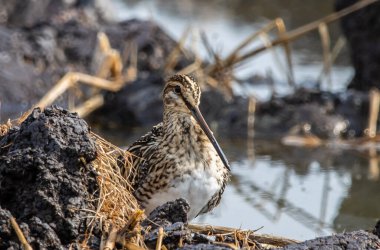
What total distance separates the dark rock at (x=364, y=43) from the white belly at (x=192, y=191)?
17.1 feet

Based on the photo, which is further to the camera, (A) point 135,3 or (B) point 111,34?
(A) point 135,3

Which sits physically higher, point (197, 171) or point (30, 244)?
point (197, 171)

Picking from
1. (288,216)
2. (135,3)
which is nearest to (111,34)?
(135,3)

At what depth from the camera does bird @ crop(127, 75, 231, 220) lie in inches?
230

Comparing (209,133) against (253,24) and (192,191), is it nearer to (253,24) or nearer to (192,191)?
(192,191)

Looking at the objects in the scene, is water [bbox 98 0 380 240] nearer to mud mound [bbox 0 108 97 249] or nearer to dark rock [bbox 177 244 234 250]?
dark rock [bbox 177 244 234 250]

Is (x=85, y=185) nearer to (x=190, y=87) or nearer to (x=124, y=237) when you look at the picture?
(x=124, y=237)

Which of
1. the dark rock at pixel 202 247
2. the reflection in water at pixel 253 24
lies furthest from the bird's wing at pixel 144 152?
the reflection in water at pixel 253 24

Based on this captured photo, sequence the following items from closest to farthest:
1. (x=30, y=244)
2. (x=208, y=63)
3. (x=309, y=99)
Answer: (x=30, y=244) → (x=309, y=99) → (x=208, y=63)

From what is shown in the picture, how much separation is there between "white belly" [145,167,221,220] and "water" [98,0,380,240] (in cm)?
57

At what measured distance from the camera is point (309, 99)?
1028 cm

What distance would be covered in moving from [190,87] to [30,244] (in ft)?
6.79

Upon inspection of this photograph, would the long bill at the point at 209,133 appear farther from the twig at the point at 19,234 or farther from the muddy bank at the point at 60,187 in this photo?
the twig at the point at 19,234

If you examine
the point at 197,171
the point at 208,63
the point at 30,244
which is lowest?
the point at 30,244
